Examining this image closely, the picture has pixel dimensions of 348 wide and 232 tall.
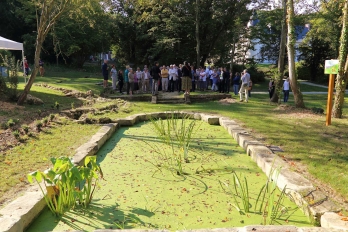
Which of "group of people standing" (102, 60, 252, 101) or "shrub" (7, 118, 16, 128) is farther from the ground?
"group of people standing" (102, 60, 252, 101)

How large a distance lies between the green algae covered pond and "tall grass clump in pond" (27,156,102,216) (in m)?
0.11

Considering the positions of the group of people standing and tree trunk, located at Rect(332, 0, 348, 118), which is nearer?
tree trunk, located at Rect(332, 0, 348, 118)

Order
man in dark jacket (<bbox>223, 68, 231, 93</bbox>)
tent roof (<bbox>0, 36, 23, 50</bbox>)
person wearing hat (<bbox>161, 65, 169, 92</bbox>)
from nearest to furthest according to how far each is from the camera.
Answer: tent roof (<bbox>0, 36, 23, 50</bbox>), person wearing hat (<bbox>161, 65, 169, 92</bbox>), man in dark jacket (<bbox>223, 68, 231, 93</bbox>)

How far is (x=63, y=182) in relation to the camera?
3.47m

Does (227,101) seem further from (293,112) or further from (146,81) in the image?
(146,81)

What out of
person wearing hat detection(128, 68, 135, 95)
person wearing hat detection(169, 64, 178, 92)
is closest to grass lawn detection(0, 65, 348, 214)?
person wearing hat detection(128, 68, 135, 95)

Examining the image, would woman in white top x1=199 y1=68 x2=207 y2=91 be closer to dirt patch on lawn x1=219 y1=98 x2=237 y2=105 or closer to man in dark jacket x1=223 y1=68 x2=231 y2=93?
man in dark jacket x1=223 y1=68 x2=231 y2=93

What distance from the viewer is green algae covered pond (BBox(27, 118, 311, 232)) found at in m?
3.52

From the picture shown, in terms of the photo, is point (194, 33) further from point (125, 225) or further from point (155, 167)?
point (125, 225)

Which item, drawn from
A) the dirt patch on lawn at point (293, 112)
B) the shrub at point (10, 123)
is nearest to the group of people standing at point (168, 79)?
the dirt patch on lawn at point (293, 112)

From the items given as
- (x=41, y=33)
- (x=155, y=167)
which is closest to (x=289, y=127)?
(x=155, y=167)

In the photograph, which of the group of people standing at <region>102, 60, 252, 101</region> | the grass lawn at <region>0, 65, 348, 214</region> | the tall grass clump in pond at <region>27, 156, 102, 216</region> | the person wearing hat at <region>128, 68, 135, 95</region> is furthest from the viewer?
the group of people standing at <region>102, 60, 252, 101</region>

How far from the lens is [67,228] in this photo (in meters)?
3.40

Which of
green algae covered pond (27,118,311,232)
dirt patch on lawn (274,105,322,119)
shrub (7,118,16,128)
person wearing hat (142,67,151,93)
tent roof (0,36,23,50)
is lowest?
green algae covered pond (27,118,311,232)
